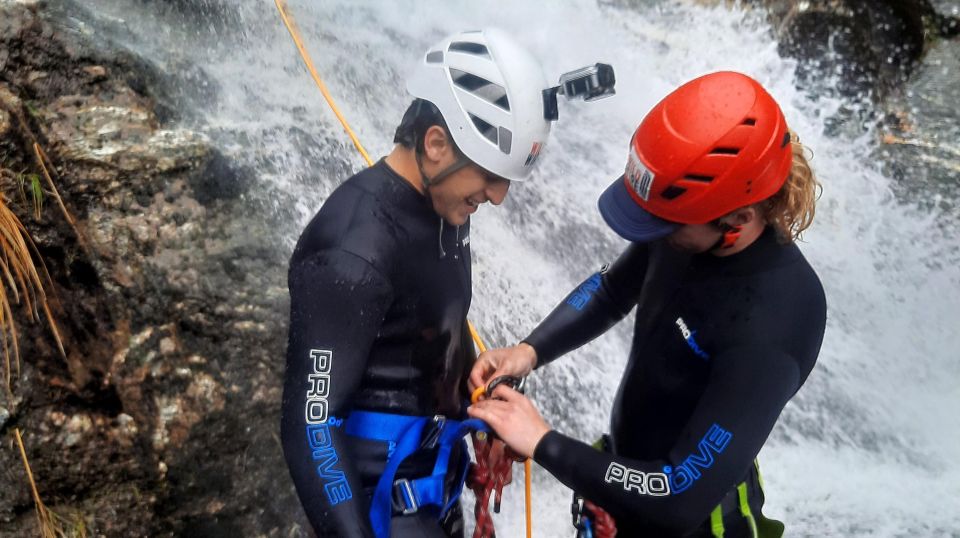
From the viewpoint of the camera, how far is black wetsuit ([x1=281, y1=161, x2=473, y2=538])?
195 cm

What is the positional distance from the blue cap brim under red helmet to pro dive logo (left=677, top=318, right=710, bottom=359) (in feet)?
0.94

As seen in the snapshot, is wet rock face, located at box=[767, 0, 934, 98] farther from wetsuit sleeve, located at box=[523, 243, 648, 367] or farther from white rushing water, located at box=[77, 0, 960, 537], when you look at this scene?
wetsuit sleeve, located at box=[523, 243, 648, 367]

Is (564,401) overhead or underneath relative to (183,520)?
underneath

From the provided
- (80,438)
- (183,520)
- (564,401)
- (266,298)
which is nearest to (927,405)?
(564,401)

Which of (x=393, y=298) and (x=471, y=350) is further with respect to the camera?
(x=471, y=350)

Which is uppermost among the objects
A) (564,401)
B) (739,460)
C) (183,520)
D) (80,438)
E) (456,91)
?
(456,91)

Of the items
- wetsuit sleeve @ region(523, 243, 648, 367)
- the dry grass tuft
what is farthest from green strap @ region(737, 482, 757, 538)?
the dry grass tuft

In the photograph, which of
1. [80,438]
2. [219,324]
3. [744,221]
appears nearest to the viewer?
[744,221]

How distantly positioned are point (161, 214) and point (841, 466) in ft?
14.4

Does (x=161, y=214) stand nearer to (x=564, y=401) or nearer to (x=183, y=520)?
(x=183, y=520)

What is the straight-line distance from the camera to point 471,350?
272 centimetres

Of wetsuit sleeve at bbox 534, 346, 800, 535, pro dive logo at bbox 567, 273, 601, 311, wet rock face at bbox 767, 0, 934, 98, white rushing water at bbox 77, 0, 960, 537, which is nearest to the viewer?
wetsuit sleeve at bbox 534, 346, 800, 535

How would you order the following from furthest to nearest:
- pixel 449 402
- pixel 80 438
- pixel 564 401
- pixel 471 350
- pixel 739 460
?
1. pixel 564 401
2. pixel 80 438
3. pixel 471 350
4. pixel 449 402
5. pixel 739 460

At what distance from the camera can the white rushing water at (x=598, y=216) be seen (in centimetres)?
434
